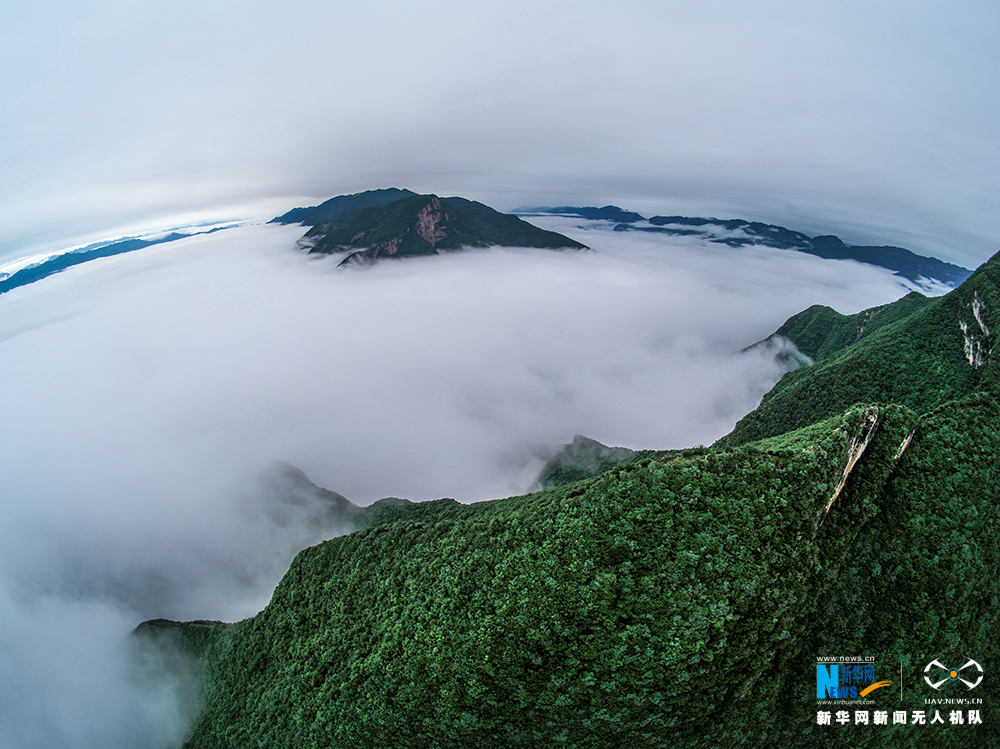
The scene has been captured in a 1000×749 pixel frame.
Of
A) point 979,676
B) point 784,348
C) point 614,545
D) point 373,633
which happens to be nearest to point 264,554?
point 373,633

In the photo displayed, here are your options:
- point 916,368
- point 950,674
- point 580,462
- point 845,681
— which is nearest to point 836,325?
point 916,368

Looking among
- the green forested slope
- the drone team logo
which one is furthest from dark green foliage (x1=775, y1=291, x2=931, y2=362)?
the drone team logo

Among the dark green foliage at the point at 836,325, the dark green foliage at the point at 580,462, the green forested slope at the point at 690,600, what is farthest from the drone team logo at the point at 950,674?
the dark green foliage at the point at 836,325

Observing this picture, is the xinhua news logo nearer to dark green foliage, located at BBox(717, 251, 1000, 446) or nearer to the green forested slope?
the green forested slope

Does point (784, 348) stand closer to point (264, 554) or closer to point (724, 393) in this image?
point (724, 393)


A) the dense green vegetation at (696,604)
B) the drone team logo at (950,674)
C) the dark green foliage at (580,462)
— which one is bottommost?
the dark green foliage at (580,462)

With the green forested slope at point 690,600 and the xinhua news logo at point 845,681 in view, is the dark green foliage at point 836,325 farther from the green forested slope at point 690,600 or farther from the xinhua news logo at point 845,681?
the xinhua news logo at point 845,681

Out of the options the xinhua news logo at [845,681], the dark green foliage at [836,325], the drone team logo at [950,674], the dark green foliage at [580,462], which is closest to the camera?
the xinhua news logo at [845,681]

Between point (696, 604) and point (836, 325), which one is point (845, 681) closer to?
point (696, 604)
